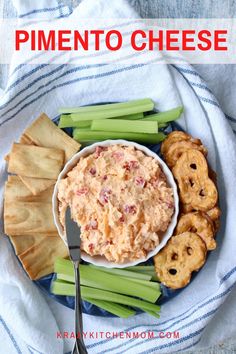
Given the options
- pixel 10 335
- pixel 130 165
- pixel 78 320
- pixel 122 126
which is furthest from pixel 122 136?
pixel 10 335

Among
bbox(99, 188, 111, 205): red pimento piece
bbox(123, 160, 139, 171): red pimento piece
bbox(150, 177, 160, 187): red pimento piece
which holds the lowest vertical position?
bbox(99, 188, 111, 205): red pimento piece

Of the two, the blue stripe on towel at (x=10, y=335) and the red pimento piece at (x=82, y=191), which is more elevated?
the red pimento piece at (x=82, y=191)

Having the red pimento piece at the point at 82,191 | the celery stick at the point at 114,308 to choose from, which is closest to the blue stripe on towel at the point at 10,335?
the celery stick at the point at 114,308

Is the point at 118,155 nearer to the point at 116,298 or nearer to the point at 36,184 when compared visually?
the point at 36,184

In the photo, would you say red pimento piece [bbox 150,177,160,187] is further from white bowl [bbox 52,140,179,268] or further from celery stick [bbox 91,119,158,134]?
celery stick [bbox 91,119,158,134]

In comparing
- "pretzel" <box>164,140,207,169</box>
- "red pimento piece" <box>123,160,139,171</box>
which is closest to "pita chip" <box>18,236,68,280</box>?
"red pimento piece" <box>123,160,139,171</box>

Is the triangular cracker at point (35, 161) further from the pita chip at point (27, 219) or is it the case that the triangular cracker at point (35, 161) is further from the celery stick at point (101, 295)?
the celery stick at point (101, 295)
